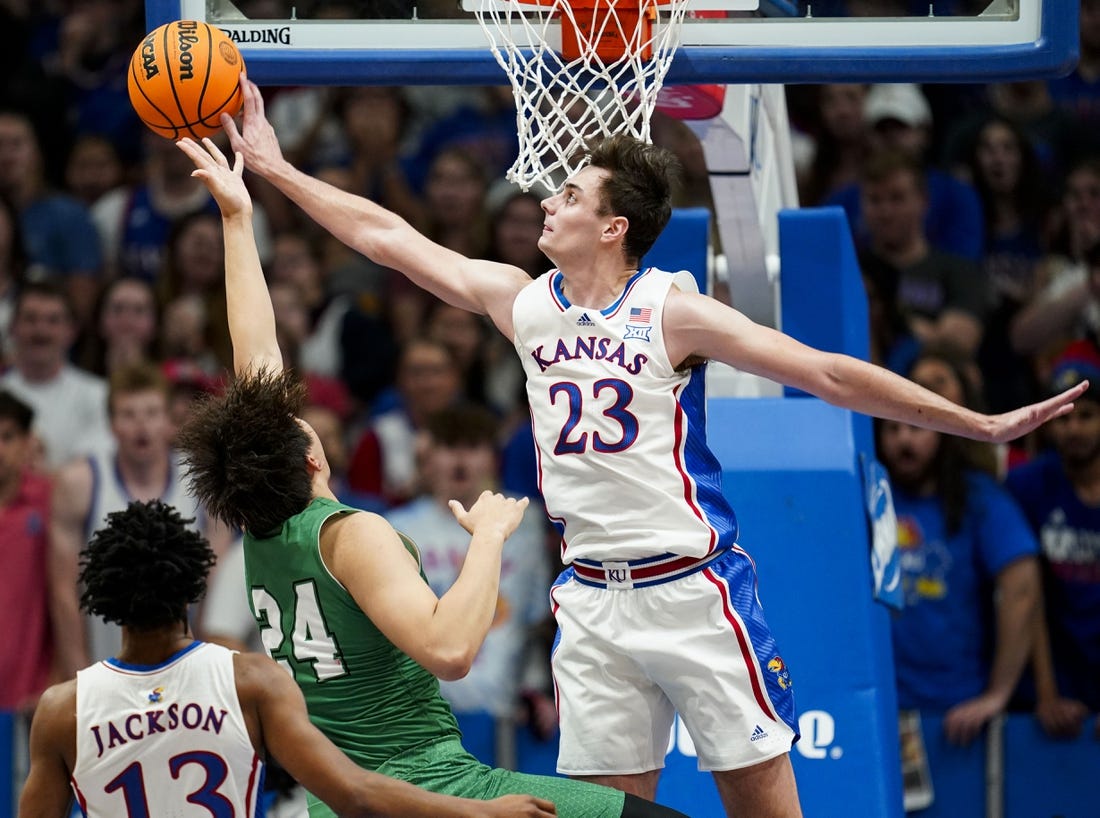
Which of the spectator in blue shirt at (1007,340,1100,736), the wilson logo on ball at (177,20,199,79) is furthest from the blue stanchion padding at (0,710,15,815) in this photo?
the spectator in blue shirt at (1007,340,1100,736)

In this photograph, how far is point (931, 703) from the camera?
23.6ft

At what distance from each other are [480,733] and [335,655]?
336 centimetres

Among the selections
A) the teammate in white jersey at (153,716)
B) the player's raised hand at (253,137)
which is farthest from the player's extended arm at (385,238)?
the teammate in white jersey at (153,716)

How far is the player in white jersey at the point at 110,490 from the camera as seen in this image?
7559mm

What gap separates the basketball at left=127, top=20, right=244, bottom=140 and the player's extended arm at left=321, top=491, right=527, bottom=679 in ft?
5.24

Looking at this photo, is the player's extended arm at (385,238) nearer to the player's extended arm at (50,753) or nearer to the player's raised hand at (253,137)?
the player's raised hand at (253,137)

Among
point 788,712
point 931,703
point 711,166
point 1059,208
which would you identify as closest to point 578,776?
point 788,712

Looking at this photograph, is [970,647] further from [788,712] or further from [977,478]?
[788,712]

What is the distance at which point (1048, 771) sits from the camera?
22.9 feet

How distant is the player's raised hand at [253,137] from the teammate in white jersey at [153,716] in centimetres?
152

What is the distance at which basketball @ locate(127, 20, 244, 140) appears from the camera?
15.9ft

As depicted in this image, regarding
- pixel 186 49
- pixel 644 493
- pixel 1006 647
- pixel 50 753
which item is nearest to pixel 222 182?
pixel 186 49

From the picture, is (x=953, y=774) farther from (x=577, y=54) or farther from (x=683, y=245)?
(x=577, y=54)

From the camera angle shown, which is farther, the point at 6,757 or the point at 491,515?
the point at 6,757
